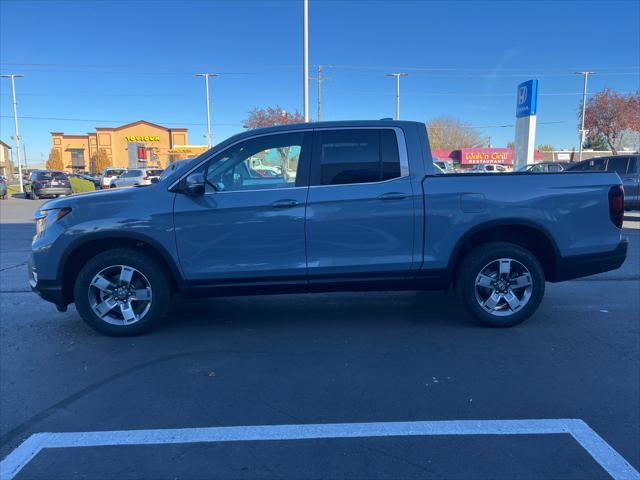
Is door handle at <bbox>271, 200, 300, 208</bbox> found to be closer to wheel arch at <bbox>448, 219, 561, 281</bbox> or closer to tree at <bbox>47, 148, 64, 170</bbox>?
wheel arch at <bbox>448, 219, 561, 281</bbox>

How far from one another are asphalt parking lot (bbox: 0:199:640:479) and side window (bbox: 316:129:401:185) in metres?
1.53

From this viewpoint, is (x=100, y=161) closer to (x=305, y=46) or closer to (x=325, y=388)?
(x=305, y=46)

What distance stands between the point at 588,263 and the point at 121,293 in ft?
15.1

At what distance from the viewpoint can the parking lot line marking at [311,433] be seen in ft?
9.52

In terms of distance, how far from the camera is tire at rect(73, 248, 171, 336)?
451 centimetres

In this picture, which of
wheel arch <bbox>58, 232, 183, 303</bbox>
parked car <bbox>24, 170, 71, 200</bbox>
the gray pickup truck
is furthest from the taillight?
parked car <bbox>24, 170, 71, 200</bbox>

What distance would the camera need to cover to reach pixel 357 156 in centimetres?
460

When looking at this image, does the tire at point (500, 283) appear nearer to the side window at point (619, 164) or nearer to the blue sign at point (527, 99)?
the side window at point (619, 164)

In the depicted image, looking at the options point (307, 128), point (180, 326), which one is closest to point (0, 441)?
point (180, 326)

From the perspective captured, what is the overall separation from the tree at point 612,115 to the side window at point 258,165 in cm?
4089

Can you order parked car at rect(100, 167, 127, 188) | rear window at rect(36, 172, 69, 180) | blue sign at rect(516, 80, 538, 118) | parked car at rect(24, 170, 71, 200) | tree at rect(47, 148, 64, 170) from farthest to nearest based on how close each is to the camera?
1. tree at rect(47, 148, 64, 170)
2. parked car at rect(100, 167, 127, 188)
3. rear window at rect(36, 172, 69, 180)
4. parked car at rect(24, 170, 71, 200)
5. blue sign at rect(516, 80, 538, 118)

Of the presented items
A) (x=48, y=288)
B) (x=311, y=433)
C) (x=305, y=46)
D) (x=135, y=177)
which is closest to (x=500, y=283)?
(x=311, y=433)

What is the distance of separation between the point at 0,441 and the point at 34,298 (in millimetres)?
3677

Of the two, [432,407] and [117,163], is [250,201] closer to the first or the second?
[432,407]
